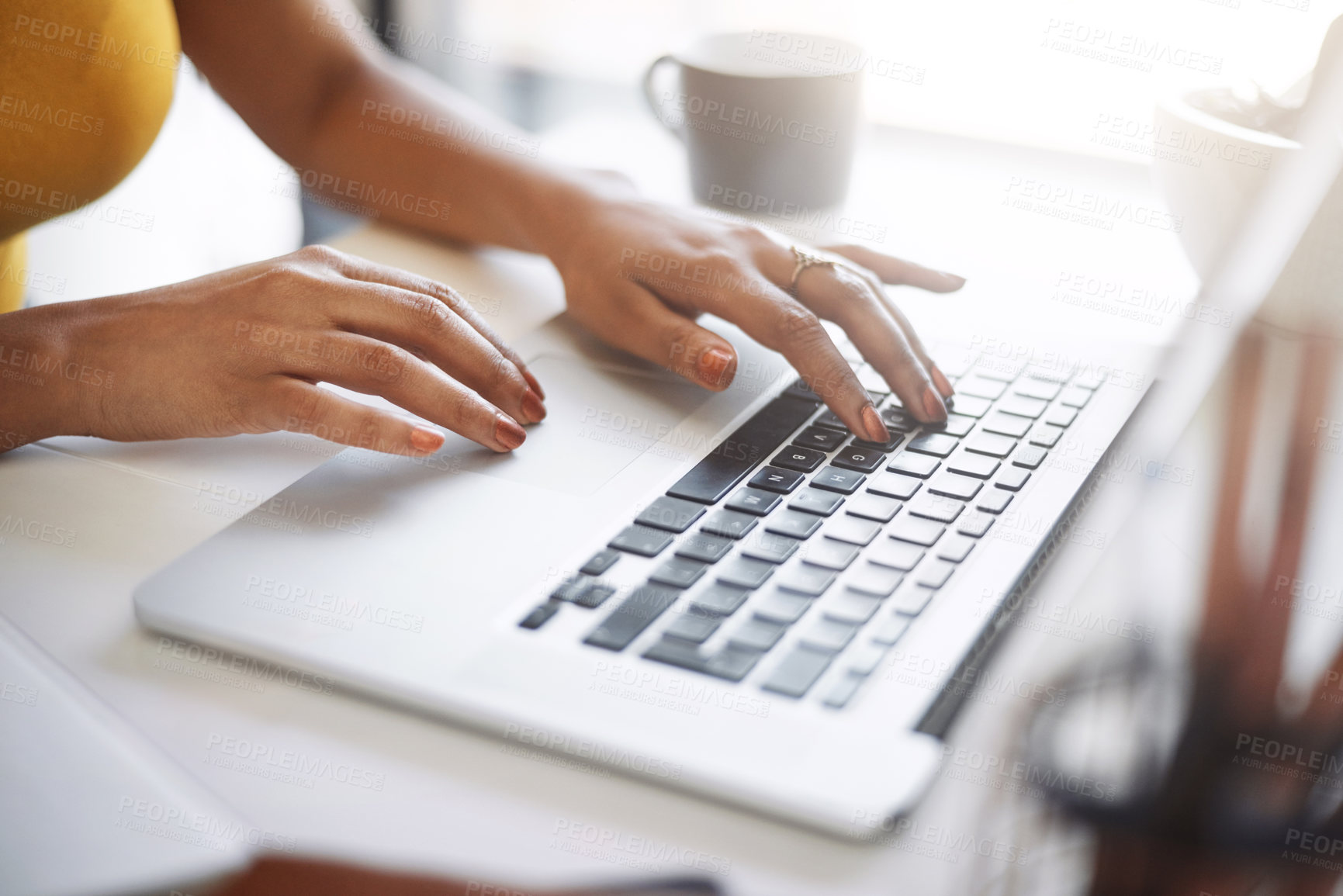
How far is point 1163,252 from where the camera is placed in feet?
2.70

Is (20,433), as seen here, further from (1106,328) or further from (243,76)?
(1106,328)

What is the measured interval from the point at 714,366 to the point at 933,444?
14 centimetres

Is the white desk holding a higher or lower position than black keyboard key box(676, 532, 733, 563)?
lower

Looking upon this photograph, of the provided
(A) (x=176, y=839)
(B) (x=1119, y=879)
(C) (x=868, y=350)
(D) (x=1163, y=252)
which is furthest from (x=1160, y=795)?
(D) (x=1163, y=252)

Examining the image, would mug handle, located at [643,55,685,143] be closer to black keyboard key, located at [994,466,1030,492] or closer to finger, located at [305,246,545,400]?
finger, located at [305,246,545,400]

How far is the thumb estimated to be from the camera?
0.62m

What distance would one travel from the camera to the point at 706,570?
1.41 ft

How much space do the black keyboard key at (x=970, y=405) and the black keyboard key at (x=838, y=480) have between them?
0.34ft
